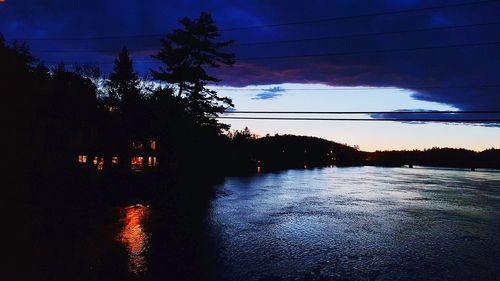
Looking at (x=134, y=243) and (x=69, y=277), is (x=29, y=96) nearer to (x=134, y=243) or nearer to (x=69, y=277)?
(x=134, y=243)

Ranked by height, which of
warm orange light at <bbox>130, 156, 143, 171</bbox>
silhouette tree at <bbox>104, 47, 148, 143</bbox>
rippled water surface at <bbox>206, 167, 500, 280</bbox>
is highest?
silhouette tree at <bbox>104, 47, 148, 143</bbox>

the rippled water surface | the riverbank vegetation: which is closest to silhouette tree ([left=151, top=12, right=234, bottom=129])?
the riverbank vegetation

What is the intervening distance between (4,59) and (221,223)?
14.8 metres

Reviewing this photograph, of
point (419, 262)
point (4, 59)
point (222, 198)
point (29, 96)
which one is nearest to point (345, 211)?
point (222, 198)

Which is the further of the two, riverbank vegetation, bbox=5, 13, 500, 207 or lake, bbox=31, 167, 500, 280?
riverbank vegetation, bbox=5, 13, 500, 207

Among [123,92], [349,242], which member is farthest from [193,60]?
[349,242]

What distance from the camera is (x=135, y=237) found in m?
12.2

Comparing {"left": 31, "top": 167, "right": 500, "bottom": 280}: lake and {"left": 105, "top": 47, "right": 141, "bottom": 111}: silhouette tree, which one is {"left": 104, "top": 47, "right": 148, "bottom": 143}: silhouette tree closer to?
{"left": 105, "top": 47, "right": 141, "bottom": 111}: silhouette tree

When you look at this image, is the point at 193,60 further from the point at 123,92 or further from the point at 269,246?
the point at 269,246

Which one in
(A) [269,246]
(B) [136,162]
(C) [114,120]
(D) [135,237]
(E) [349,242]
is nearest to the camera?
(D) [135,237]

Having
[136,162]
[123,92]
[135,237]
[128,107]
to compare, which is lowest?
[135,237]

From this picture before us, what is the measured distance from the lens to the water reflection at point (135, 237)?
9447mm

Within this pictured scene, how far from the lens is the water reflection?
9447 mm

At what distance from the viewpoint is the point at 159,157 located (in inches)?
1516
